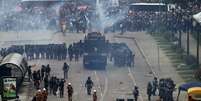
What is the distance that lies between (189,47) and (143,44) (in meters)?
4.31

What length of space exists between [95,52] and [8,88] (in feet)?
43.4

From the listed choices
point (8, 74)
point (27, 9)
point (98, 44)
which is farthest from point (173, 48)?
point (27, 9)

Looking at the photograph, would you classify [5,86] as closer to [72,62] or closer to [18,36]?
[72,62]

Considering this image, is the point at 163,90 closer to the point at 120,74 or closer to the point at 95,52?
the point at 120,74

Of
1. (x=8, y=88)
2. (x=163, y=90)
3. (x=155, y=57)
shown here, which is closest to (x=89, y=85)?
(x=163, y=90)

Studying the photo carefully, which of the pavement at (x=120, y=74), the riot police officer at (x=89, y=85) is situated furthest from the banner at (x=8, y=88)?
the riot police officer at (x=89, y=85)

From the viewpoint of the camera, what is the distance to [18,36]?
66.0 meters

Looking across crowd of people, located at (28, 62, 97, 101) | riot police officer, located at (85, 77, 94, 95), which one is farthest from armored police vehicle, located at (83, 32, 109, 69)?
riot police officer, located at (85, 77, 94, 95)

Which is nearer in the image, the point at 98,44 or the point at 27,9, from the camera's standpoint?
the point at 98,44

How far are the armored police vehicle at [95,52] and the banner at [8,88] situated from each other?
12.1 metres

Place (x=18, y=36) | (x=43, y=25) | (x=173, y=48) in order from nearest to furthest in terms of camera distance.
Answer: (x=173, y=48) < (x=18, y=36) < (x=43, y=25)

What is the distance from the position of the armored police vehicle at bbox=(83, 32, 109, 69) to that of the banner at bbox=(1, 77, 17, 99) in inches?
475

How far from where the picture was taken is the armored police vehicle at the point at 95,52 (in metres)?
50.1

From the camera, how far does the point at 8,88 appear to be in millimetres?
38562
